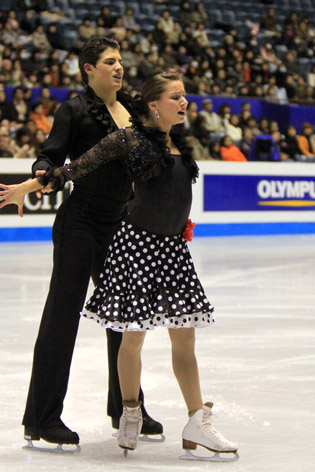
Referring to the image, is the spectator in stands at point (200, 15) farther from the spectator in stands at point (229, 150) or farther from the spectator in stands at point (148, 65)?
the spectator in stands at point (229, 150)

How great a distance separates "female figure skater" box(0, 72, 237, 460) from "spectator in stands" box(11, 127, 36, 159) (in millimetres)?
10207

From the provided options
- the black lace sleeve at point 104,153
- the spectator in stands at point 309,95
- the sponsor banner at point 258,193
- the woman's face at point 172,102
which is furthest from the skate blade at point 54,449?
the spectator in stands at point 309,95

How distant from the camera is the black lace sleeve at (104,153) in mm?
3357

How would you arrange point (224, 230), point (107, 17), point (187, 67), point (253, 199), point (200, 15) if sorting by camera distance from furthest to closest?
1. point (200, 15)
2. point (187, 67)
3. point (107, 17)
4. point (253, 199)
5. point (224, 230)

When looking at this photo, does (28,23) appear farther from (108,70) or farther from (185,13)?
(108,70)

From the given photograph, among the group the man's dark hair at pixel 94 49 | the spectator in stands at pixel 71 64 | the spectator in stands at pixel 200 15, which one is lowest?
the man's dark hair at pixel 94 49

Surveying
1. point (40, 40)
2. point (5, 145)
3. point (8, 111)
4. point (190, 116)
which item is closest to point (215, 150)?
point (190, 116)

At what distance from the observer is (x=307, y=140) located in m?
17.2

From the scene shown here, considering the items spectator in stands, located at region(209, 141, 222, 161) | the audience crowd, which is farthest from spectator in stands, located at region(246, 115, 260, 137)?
spectator in stands, located at region(209, 141, 222, 161)

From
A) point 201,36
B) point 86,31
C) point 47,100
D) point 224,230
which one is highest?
point 201,36

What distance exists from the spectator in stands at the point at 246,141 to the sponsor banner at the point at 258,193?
81cm

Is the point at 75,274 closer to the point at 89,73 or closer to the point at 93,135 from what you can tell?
the point at 93,135

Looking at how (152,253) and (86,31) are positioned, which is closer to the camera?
(152,253)

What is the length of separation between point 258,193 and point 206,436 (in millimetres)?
12323
